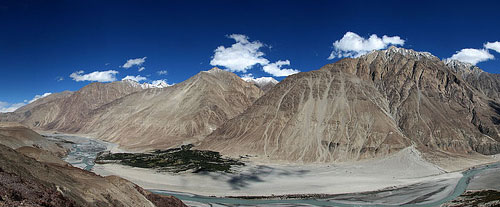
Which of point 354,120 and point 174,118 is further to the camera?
point 174,118

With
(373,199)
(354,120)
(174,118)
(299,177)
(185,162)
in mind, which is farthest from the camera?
(174,118)

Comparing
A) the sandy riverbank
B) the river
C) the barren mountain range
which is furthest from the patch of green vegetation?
the river

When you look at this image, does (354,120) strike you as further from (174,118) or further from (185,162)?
(174,118)

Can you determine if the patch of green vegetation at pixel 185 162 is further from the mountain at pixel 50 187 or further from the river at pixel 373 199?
the mountain at pixel 50 187

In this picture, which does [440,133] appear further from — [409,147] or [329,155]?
[329,155]

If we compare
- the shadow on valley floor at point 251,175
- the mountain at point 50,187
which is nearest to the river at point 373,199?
the shadow on valley floor at point 251,175

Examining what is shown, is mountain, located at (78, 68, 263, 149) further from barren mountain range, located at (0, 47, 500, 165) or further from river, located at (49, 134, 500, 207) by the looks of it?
river, located at (49, 134, 500, 207)

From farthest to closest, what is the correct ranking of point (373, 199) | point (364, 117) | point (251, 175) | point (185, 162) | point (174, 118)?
point (174, 118)
point (364, 117)
point (185, 162)
point (251, 175)
point (373, 199)

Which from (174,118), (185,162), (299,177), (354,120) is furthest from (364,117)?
(174,118)
